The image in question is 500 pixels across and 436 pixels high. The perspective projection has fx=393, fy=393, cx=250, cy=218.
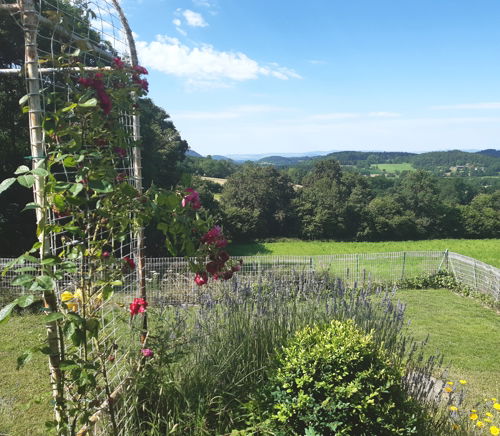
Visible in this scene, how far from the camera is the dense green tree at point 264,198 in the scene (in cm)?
3022

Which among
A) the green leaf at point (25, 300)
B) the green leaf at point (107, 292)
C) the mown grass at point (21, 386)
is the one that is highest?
the green leaf at point (25, 300)

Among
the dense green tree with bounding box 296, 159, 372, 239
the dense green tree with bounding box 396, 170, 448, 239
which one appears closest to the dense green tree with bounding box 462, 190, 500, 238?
the dense green tree with bounding box 396, 170, 448, 239

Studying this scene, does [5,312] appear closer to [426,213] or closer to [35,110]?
[35,110]

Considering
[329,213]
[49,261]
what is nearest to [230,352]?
[49,261]

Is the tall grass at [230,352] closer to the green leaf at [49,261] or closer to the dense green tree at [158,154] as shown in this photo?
the green leaf at [49,261]

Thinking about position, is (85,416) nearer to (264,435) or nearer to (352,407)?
(264,435)

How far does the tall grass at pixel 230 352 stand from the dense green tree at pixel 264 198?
25.8m

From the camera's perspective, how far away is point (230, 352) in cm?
254

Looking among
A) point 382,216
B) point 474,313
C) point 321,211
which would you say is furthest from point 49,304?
point 382,216

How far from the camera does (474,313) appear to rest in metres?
8.30

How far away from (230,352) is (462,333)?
5948mm

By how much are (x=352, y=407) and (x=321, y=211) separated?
29.6 meters

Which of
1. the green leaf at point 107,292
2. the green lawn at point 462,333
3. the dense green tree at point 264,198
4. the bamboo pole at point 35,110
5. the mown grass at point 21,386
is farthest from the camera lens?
the dense green tree at point 264,198

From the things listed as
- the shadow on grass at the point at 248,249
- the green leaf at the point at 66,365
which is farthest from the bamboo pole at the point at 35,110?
the shadow on grass at the point at 248,249
